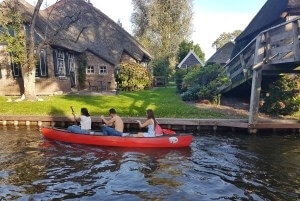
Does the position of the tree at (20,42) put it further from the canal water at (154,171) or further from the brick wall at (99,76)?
the brick wall at (99,76)

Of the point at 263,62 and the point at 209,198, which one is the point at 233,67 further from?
the point at 209,198

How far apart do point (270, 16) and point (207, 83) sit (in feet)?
23.5

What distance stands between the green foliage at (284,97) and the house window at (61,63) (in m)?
17.8

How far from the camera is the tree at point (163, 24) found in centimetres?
5522

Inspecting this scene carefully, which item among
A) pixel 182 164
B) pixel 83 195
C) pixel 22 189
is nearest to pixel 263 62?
pixel 182 164

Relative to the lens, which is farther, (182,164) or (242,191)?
(182,164)

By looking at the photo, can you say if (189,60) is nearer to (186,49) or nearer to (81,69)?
(186,49)

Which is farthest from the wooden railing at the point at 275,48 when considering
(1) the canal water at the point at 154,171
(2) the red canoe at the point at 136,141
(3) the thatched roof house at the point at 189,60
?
(3) the thatched roof house at the point at 189,60

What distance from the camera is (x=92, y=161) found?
1250cm

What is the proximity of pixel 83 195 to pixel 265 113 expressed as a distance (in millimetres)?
13498

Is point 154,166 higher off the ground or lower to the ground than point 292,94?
lower

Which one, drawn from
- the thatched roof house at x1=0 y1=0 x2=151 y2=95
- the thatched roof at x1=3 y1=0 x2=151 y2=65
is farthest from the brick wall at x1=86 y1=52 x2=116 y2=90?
the thatched roof at x1=3 y1=0 x2=151 y2=65

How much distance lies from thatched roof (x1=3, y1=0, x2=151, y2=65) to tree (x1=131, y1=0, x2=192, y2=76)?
14323mm

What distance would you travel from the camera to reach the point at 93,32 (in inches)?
1540
